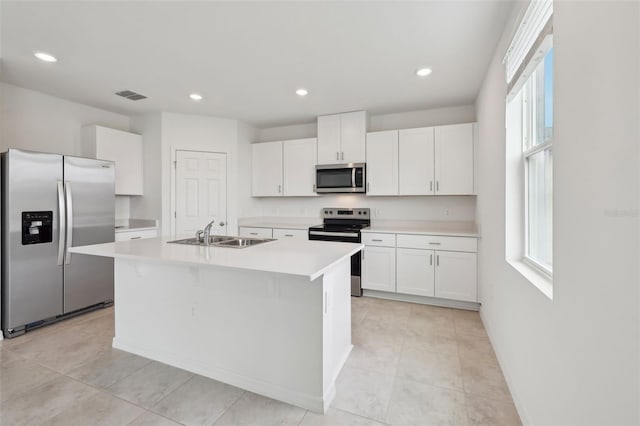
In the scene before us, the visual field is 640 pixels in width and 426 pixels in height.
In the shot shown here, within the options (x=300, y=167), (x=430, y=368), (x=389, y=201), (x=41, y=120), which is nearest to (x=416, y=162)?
(x=389, y=201)

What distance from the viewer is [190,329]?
2.15m

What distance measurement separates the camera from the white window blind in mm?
1397

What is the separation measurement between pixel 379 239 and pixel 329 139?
5.26 feet

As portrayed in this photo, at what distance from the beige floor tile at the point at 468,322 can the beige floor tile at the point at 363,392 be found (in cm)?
119

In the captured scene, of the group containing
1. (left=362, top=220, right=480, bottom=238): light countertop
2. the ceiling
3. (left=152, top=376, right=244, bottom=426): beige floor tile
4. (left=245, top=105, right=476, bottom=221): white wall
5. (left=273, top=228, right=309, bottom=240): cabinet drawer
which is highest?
the ceiling

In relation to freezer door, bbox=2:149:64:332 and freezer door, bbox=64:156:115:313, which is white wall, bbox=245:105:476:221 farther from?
freezer door, bbox=2:149:64:332

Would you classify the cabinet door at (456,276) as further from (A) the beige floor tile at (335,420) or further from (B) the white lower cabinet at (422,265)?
(A) the beige floor tile at (335,420)

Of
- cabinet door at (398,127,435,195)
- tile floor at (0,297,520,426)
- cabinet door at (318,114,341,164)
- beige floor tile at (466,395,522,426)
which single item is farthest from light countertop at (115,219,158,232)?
beige floor tile at (466,395,522,426)

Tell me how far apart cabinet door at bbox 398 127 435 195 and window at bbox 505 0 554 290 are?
5.56 ft

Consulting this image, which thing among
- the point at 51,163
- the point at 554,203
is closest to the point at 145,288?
the point at 51,163

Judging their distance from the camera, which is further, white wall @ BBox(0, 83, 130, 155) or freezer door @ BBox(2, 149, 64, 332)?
white wall @ BBox(0, 83, 130, 155)

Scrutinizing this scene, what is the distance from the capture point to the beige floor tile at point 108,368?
204 centimetres

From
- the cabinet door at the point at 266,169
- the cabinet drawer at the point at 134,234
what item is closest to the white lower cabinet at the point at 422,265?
the cabinet door at the point at 266,169

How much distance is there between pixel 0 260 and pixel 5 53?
71.9 inches
